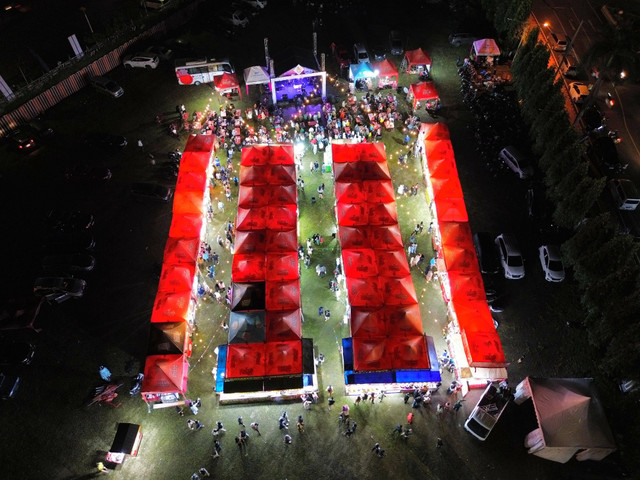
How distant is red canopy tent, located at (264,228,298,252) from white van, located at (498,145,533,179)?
17.3 metres

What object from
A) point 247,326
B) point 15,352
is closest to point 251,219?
point 247,326

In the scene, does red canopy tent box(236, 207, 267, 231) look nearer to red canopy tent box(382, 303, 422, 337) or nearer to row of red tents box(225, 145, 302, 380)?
row of red tents box(225, 145, 302, 380)

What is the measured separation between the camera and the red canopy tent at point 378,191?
29.6m

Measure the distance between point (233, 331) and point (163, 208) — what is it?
474 inches

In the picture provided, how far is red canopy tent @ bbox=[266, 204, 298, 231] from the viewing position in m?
28.2

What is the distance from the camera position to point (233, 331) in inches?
957

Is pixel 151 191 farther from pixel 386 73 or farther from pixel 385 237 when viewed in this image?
pixel 386 73

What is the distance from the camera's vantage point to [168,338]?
2398 centimetres

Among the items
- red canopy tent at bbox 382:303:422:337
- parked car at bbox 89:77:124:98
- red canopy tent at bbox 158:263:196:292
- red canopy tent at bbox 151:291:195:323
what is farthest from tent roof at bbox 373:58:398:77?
red canopy tent at bbox 151:291:195:323

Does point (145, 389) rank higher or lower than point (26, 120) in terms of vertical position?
lower

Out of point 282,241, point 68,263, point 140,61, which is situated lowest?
point 68,263

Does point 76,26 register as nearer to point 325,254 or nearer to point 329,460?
point 325,254

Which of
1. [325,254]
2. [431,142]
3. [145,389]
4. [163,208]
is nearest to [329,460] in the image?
[145,389]

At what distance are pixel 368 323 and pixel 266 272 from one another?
21.3 ft
